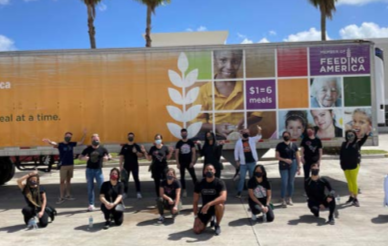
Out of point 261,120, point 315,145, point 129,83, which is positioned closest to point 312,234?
point 315,145

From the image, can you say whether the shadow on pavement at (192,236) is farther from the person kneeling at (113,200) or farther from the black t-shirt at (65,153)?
the black t-shirt at (65,153)

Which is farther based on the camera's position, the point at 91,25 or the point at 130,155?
the point at 91,25

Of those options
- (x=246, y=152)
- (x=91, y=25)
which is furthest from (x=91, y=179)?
(x=91, y=25)

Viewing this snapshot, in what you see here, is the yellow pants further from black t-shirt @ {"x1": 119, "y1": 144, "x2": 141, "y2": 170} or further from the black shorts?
black t-shirt @ {"x1": 119, "y1": 144, "x2": 141, "y2": 170}

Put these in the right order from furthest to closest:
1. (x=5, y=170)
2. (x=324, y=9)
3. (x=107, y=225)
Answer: (x=324, y=9) → (x=5, y=170) → (x=107, y=225)

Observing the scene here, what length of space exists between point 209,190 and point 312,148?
3319 millimetres

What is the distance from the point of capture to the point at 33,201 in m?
6.70

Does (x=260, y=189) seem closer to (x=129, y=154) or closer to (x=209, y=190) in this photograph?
(x=209, y=190)

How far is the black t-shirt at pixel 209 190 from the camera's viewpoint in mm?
6070

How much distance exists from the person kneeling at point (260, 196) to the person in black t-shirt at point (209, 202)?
78cm

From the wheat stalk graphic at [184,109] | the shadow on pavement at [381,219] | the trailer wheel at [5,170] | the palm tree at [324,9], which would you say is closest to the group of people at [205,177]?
the wheat stalk graphic at [184,109]

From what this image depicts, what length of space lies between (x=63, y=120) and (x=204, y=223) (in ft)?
16.1

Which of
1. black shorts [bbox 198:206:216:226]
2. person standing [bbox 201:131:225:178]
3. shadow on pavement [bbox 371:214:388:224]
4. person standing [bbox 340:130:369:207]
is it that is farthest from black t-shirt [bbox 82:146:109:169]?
shadow on pavement [bbox 371:214:388:224]

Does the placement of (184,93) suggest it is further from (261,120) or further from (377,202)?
(377,202)
